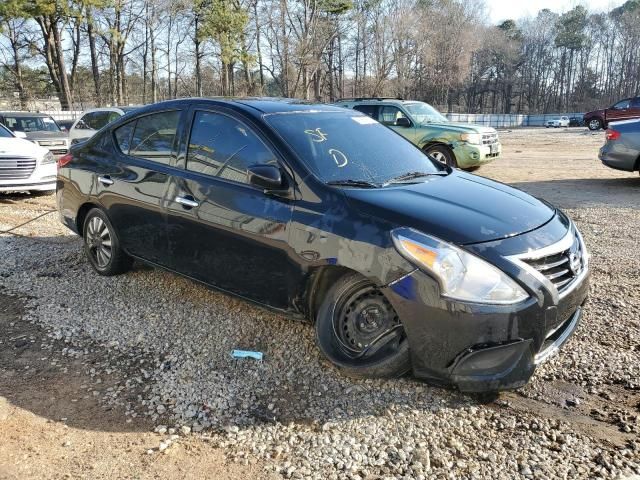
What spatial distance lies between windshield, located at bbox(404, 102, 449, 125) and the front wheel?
85.7ft

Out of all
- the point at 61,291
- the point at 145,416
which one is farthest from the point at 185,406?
the point at 61,291

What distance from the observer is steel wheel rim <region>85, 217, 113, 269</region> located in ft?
15.2

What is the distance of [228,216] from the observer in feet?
11.2

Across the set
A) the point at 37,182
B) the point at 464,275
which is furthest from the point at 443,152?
the point at 464,275

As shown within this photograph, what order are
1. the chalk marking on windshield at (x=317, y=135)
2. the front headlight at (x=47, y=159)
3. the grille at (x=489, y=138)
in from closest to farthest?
the chalk marking on windshield at (x=317, y=135) < the front headlight at (x=47, y=159) < the grille at (x=489, y=138)

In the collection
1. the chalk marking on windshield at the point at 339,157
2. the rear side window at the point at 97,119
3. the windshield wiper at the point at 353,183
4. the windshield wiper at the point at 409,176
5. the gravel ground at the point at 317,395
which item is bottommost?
the gravel ground at the point at 317,395

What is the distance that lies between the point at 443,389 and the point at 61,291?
3.33m

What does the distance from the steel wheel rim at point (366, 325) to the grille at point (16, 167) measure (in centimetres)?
797

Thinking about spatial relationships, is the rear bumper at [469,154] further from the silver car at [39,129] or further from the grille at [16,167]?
the silver car at [39,129]

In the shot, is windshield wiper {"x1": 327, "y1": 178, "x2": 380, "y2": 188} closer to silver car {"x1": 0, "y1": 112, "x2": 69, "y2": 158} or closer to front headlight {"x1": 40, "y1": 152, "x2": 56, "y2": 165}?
front headlight {"x1": 40, "y1": 152, "x2": 56, "y2": 165}

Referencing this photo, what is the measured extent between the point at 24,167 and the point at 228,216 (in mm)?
7167

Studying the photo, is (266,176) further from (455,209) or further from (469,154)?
(469,154)

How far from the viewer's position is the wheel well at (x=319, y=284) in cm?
299

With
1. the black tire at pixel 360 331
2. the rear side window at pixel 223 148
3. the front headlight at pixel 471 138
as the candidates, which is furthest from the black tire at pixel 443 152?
the black tire at pixel 360 331
